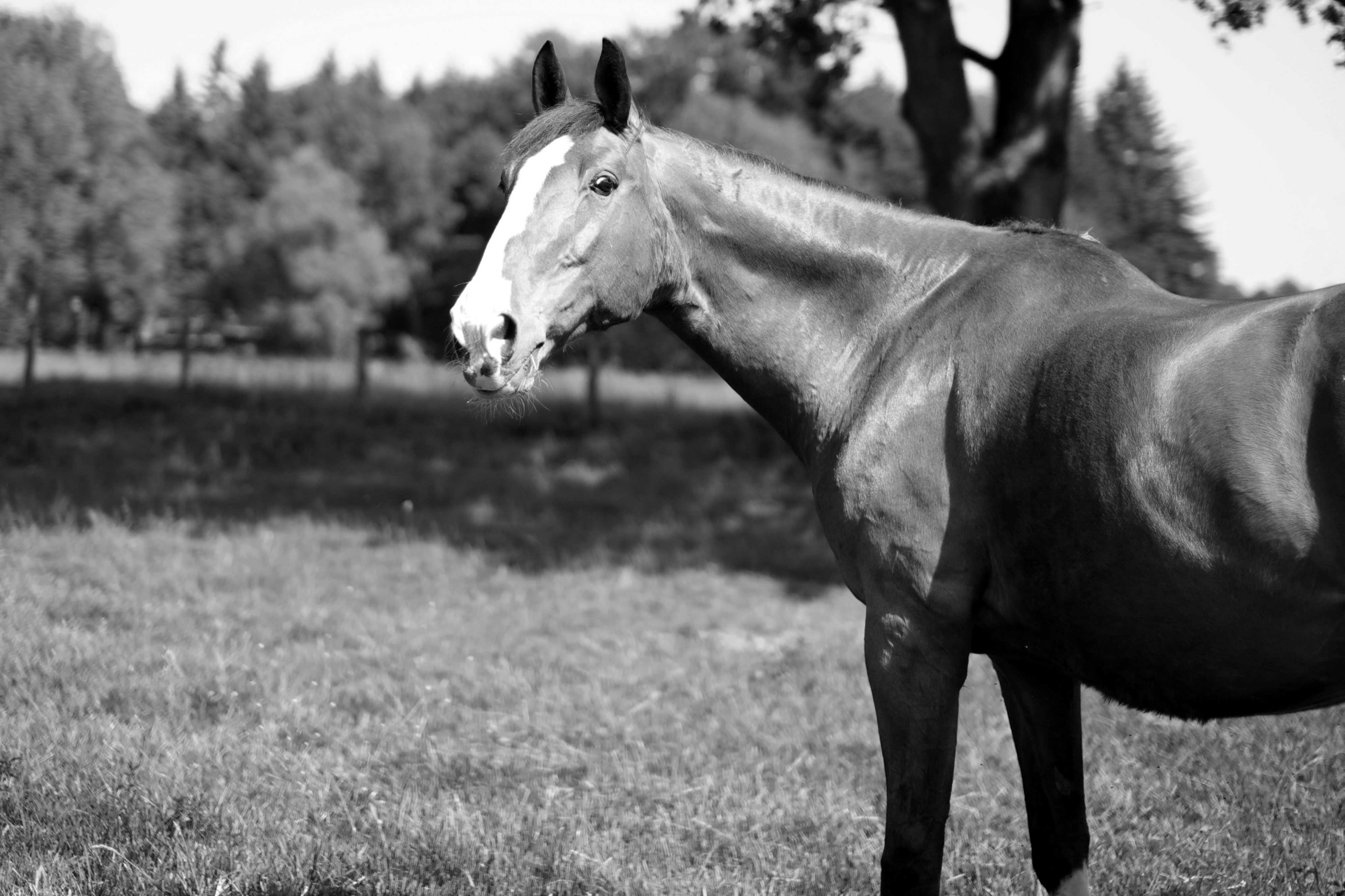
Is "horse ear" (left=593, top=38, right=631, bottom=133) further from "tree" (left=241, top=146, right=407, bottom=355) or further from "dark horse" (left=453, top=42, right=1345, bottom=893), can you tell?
"tree" (left=241, top=146, right=407, bottom=355)

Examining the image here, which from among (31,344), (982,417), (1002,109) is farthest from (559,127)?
(31,344)

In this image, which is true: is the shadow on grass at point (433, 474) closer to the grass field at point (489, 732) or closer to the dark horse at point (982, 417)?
the grass field at point (489, 732)

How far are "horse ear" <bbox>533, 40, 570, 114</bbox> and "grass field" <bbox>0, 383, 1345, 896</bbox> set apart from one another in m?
2.62

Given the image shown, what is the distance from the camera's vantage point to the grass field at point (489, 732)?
403cm

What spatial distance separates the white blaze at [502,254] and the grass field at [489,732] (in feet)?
6.43

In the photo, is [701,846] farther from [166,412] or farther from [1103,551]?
[166,412]

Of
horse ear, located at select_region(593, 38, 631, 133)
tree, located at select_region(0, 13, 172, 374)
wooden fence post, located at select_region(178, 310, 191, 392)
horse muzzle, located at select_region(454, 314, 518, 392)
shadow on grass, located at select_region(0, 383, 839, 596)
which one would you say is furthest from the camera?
wooden fence post, located at select_region(178, 310, 191, 392)

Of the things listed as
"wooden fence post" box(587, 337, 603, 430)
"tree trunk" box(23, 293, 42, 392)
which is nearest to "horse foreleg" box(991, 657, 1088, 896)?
"wooden fence post" box(587, 337, 603, 430)

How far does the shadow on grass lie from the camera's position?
10875 millimetres

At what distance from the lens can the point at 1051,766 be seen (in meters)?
3.52

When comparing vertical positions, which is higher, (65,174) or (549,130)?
(549,130)

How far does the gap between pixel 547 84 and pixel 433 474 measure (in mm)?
10818

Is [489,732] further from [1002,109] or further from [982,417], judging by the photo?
[1002,109]

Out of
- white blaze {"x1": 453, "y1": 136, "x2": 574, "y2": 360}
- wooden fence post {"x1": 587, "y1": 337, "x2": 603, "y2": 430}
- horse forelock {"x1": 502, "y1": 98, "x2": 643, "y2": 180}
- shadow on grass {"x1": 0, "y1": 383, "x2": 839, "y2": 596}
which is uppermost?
horse forelock {"x1": 502, "y1": 98, "x2": 643, "y2": 180}
